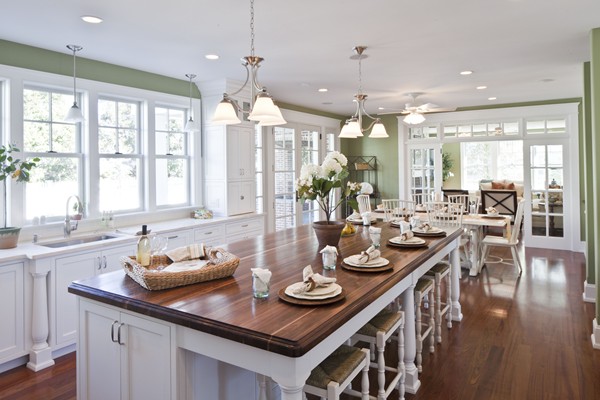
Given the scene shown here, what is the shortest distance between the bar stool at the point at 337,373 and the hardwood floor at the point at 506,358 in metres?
0.86

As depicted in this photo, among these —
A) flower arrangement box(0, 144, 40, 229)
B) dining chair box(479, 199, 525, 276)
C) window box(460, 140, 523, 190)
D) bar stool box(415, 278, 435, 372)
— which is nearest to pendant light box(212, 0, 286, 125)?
bar stool box(415, 278, 435, 372)

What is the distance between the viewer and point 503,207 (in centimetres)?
770

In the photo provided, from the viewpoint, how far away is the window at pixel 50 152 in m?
3.61

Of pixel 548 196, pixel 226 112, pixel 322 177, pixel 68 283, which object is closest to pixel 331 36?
pixel 226 112

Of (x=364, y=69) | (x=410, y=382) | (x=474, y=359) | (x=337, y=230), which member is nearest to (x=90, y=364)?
(x=337, y=230)

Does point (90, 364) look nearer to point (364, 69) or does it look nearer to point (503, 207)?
point (364, 69)

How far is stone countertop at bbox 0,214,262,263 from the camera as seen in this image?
301cm

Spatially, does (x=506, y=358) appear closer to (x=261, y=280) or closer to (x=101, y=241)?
(x=261, y=280)

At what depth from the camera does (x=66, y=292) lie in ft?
10.5

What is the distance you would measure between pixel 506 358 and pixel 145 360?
2619mm

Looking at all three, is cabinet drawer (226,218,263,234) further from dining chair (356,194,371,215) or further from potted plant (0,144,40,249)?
potted plant (0,144,40,249)

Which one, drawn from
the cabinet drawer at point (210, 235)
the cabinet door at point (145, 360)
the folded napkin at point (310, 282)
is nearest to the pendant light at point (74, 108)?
the cabinet drawer at point (210, 235)

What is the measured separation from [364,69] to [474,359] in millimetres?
3105

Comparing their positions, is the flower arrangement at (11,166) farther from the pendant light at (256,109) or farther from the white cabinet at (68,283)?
the pendant light at (256,109)
